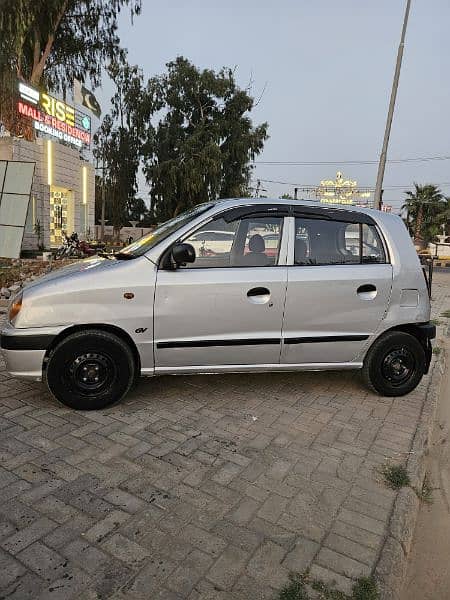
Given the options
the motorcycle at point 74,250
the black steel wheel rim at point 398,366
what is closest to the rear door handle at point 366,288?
the black steel wheel rim at point 398,366

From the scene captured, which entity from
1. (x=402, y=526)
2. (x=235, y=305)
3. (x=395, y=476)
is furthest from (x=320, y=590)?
(x=235, y=305)

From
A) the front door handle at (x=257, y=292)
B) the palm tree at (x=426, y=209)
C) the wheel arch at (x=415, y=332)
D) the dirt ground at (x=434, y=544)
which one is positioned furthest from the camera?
the palm tree at (x=426, y=209)

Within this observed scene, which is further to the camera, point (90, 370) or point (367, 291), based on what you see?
point (367, 291)

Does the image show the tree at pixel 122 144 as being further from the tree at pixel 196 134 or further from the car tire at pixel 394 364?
the car tire at pixel 394 364

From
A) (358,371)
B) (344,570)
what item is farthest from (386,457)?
(358,371)

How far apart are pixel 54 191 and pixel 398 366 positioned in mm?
21573

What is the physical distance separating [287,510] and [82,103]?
2576 cm

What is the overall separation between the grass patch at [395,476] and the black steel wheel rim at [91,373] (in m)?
2.24

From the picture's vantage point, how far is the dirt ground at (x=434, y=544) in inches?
88.5

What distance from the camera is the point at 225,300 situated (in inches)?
147

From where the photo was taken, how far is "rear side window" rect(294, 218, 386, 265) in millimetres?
3971

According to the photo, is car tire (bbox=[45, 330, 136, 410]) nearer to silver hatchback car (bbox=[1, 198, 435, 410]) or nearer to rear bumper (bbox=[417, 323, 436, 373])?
silver hatchback car (bbox=[1, 198, 435, 410])

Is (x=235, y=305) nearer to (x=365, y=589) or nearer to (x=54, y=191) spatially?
(x=365, y=589)

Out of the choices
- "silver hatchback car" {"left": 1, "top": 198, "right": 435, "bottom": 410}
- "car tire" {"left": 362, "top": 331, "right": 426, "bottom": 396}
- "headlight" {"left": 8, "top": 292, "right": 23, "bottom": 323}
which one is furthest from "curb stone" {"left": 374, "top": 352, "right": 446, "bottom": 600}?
"headlight" {"left": 8, "top": 292, "right": 23, "bottom": 323}
